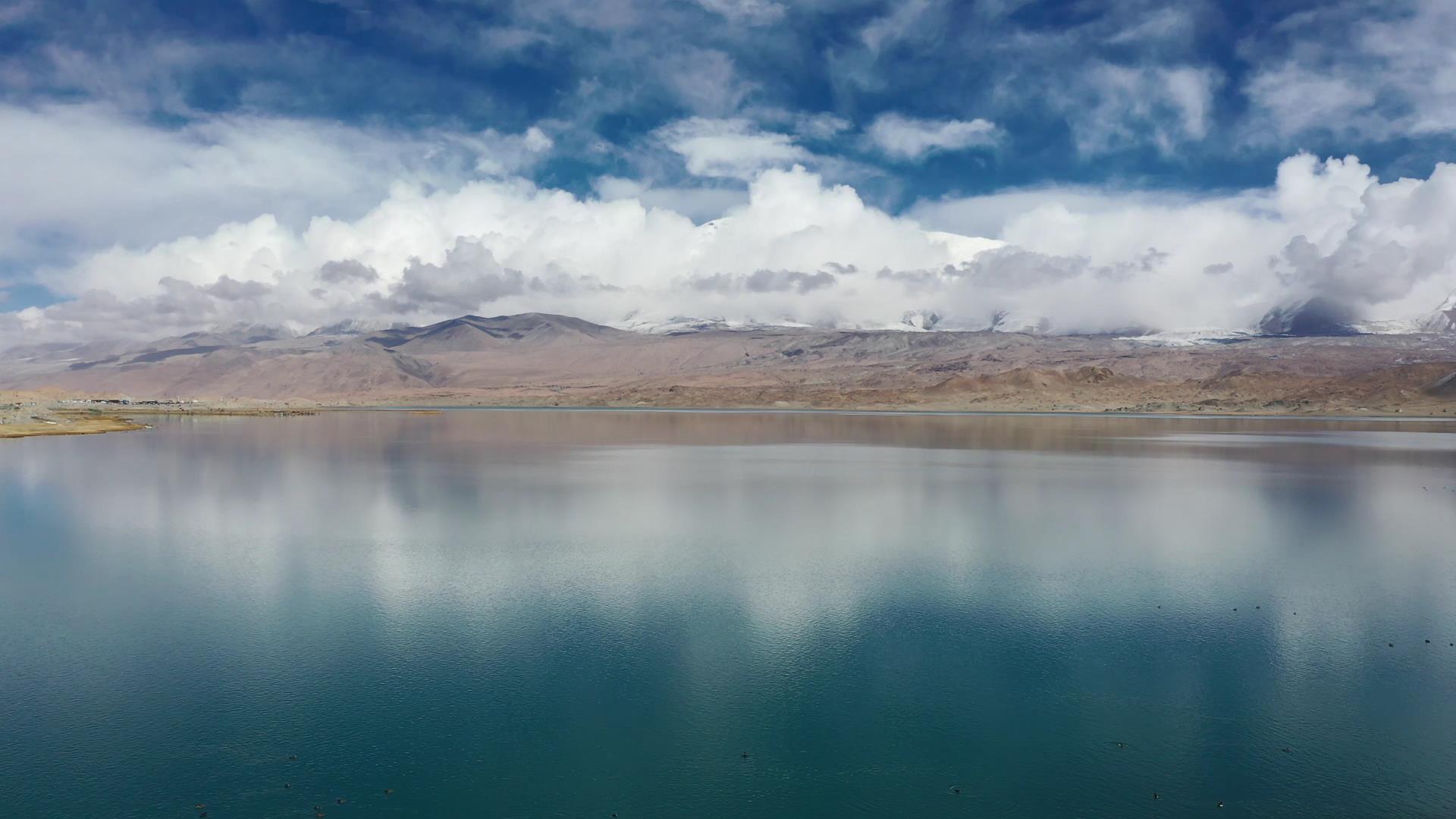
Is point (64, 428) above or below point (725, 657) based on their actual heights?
above

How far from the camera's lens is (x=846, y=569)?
76.6 ft

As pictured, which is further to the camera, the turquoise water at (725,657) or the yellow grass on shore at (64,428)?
the yellow grass on shore at (64,428)

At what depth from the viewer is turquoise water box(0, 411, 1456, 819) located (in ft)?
38.1

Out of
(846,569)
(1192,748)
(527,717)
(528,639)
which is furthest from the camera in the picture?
(846,569)

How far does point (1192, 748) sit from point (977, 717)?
292 centimetres

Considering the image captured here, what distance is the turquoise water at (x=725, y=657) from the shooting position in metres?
11.6

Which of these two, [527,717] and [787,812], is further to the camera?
[527,717]

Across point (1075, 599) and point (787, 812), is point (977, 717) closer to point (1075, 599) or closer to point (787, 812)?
point (787, 812)

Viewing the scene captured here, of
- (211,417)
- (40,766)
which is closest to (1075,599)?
(40,766)

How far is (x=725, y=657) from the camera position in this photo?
16.1 meters

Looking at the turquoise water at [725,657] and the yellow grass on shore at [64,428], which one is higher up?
the yellow grass on shore at [64,428]

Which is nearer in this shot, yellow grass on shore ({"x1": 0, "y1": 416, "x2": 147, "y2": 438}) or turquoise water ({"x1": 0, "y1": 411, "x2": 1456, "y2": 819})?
turquoise water ({"x1": 0, "y1": 411, "x2": 1456, "y2": 819})

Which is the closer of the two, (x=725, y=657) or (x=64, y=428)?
(x=725, y=657)

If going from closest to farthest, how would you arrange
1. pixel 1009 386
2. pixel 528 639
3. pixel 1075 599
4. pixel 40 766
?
pixel 40 766, pixel 528 639, pixel 1075 599, pixel 1009 386
